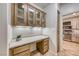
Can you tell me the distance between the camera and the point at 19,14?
1.95 metres

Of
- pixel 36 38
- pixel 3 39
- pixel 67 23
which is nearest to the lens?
pixel 3 39

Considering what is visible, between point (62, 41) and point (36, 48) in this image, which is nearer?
point (62, 41)

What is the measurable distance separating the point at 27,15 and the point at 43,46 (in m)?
0.70

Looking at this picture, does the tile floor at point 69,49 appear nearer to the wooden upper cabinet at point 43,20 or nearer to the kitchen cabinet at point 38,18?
the wooden upper cabinet at point 43,20

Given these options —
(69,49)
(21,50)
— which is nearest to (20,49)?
(21,50)

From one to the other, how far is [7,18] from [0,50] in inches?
21.6

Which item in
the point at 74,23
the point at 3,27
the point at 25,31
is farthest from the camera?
the point at 25,31

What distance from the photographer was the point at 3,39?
1.64 meters

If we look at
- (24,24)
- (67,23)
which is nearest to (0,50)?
(24,24)

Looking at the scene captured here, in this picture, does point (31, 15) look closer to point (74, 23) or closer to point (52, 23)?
point (52, 23)

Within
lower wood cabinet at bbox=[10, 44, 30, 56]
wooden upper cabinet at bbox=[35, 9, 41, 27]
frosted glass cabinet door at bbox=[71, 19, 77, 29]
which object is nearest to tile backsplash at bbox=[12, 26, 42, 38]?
wooden upper cabinet at bbox=[35, 9, 41, 27]

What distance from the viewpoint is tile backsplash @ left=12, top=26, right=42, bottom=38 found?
6.35ft

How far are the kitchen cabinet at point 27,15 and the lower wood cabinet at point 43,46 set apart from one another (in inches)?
13.5

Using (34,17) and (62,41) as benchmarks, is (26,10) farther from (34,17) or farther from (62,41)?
(62,41)
